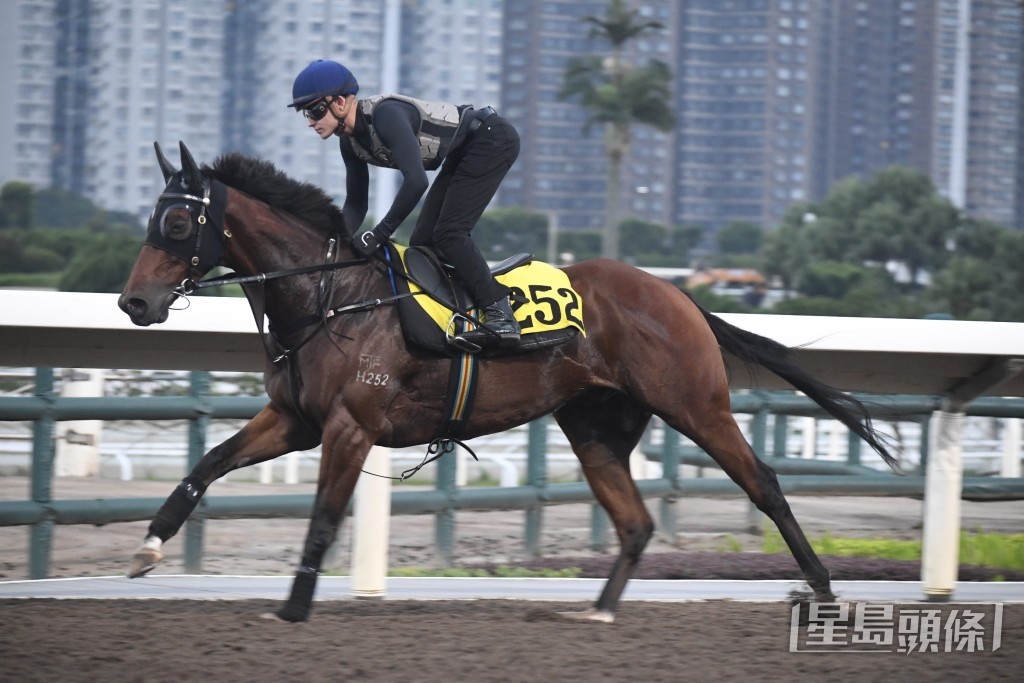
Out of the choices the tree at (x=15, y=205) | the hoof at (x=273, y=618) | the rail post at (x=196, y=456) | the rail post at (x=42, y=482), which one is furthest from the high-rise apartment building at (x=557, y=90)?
the hoof at (x=273, y=618)

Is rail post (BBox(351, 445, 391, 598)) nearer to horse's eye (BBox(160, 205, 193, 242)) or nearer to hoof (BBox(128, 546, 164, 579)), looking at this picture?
hoof (BBox(128, 546, 164, 579))

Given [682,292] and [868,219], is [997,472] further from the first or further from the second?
[868,219]

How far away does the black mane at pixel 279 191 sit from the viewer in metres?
5.07

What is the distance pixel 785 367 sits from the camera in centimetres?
574

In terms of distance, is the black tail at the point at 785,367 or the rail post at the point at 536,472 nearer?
the black tail at the point at 785,367

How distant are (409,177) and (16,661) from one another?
2120 millimetres

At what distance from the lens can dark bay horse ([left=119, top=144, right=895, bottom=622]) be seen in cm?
480

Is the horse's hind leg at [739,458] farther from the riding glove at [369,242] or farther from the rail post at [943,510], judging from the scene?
the riding glove at [369,242]

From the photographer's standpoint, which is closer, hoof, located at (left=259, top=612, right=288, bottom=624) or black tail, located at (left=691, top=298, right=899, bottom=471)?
hoof, located at (left=259, top=612, right=288, bottom=624)

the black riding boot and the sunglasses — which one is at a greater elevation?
the sunglasses

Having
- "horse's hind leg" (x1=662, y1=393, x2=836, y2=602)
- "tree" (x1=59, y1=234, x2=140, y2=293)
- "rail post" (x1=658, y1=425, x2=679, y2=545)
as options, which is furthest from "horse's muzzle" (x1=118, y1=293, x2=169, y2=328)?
"tree" (x1=59, y1=234, x2=140, y2=293)

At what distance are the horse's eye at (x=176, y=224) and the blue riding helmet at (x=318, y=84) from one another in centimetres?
58

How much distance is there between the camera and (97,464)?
9828 mm

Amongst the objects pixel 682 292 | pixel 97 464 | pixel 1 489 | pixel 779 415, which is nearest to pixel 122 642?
pixel 682 292
